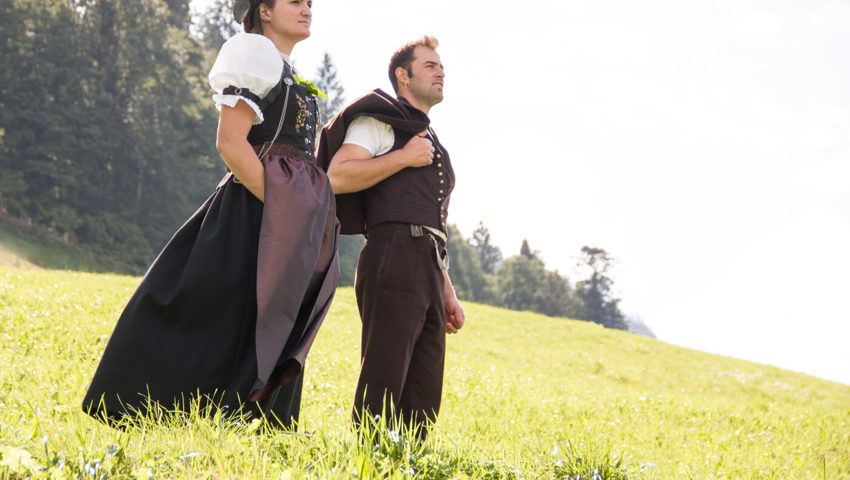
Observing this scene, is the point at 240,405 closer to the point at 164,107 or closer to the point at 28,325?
the point at 28,325

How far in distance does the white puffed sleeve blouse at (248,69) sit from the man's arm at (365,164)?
0.55 meters

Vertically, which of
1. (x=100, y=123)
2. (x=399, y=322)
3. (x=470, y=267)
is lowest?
(x=399, y=322)

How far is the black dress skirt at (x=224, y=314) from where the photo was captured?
10.3 ft

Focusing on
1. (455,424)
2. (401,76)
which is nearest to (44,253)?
(455,424)

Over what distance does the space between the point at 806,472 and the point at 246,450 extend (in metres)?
5.74

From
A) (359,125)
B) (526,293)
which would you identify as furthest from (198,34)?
(359,125)

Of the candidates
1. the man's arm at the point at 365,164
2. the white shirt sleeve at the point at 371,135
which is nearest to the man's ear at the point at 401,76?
the white shirt sleeve at the point at 371,135

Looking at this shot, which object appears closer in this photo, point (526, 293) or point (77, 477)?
point (77, 477)

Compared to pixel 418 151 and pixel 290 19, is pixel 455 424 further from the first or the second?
pixel 290 19

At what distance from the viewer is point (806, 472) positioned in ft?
20.9

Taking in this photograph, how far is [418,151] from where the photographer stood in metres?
3.86

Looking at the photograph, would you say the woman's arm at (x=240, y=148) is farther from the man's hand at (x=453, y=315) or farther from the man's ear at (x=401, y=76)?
the man's hand at (x=453, y=315)

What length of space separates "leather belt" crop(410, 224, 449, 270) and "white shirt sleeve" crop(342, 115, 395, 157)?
1.66ft

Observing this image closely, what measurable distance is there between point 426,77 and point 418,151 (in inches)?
21.4
